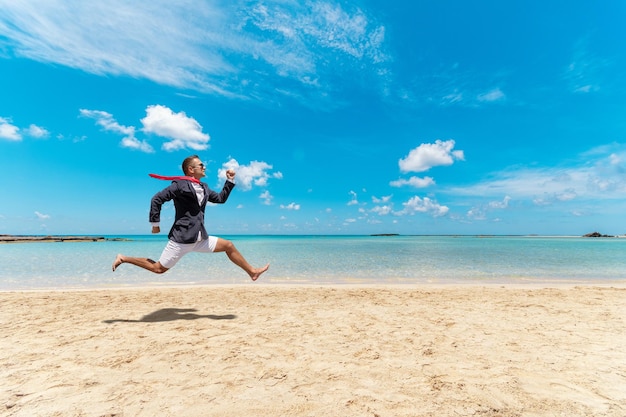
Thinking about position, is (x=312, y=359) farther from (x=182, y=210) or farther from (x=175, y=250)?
(x=182, y=210)

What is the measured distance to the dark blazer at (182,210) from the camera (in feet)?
16.0

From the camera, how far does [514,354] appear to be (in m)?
3.79

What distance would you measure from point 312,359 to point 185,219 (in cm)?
296

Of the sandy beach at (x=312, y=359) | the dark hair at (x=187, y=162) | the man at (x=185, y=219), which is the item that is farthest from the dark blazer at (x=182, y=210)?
the sandy beach at (x=312, y=359)

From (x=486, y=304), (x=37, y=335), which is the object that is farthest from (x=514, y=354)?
(x=37, y=335)

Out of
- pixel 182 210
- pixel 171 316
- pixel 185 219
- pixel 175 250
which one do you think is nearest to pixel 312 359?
pixel 175 250

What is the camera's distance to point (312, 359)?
358cm

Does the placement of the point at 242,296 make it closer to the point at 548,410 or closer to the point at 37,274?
the point at 548,410

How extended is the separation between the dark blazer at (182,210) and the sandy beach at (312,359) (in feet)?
4.83

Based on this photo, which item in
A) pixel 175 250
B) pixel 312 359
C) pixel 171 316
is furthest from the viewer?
pixel 171 316

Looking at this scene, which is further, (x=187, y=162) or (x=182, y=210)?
(x=187, y=162)

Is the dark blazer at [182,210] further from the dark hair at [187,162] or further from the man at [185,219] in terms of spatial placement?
the dark hair at [187,162]

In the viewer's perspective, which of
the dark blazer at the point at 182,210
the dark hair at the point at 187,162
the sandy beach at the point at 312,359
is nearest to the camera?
the sandy beach at the point at 312,359

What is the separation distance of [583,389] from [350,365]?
7.16ft
